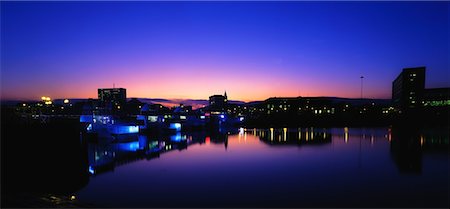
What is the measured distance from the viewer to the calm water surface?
542 inches

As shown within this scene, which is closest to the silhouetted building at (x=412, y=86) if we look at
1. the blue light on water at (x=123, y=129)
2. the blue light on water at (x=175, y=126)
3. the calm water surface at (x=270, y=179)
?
the calm water surface at (x=270, y=179)

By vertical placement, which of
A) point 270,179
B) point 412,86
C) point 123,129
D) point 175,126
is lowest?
point 270,179

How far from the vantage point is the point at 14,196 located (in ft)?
35.9

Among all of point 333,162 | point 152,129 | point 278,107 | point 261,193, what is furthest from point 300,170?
point 278,107

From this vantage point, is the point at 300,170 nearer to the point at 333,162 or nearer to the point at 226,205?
the point at 333,162

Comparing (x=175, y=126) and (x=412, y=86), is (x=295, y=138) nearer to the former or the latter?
(x=175, y=126)

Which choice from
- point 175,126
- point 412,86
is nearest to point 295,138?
point 175,126

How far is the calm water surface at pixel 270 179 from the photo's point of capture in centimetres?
1376

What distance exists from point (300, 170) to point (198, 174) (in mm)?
8420

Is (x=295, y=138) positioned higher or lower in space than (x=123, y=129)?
lower

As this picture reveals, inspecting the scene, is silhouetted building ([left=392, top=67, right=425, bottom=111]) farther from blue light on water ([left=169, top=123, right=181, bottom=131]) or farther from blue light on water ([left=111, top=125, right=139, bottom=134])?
blue light on water ([left=111, top=125, right=139, bottom=134])

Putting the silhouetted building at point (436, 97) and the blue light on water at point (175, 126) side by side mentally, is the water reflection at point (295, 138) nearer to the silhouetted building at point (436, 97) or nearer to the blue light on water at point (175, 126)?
the blue light on water at point (175, 126)

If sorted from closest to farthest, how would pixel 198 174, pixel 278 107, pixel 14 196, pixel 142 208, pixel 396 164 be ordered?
1. pixel 14 196
2. pixel 142 208
3. pixel 198 174
4. pixel 396 164
5. pixel 278 107

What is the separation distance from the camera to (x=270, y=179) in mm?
18141
